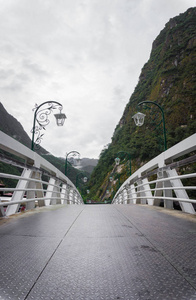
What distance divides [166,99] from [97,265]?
62.5m

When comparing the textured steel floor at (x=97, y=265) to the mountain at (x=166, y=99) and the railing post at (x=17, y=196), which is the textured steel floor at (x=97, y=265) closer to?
the railing post at (x=17, y=196)

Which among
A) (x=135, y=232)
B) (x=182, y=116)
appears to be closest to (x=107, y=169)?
(x=182, y=116)

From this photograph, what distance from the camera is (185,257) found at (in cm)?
183

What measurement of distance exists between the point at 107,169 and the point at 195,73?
3898 cm

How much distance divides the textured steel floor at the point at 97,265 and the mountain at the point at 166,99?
39943mm

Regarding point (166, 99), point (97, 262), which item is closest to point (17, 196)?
point (97, 262)

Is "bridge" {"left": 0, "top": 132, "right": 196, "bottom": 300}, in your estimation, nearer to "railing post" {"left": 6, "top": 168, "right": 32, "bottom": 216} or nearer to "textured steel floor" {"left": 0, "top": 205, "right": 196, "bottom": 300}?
"textured steel floor" {"left": 0, "top": 205, "right": 196, "bottom": 300}

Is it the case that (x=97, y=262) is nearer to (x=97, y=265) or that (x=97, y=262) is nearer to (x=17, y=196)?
(x=97, y=265)

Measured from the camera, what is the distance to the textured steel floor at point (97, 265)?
4.23 feet

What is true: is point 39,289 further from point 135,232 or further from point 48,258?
point 135,232

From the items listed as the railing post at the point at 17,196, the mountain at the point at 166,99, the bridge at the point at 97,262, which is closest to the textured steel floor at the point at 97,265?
the bridge at the point at 97,262

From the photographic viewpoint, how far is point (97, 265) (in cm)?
168

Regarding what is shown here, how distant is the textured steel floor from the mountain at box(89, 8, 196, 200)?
39943mm

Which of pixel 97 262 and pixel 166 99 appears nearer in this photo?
pixel 97 262
